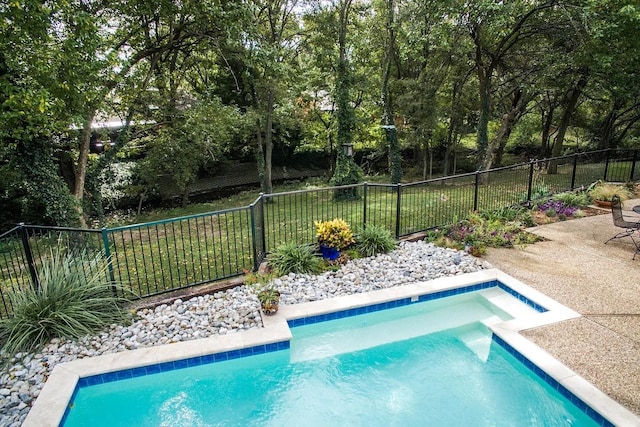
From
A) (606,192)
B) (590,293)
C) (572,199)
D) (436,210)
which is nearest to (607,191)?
(606,192)

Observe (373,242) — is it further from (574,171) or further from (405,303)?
(574,171)

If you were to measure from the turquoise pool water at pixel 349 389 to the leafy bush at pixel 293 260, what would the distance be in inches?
45.0

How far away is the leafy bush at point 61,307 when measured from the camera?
13.0 feet

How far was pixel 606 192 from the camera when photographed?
8.87m

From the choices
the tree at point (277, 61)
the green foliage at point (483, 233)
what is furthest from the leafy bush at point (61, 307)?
the tree at point (277, 61)

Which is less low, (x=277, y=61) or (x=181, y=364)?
(x=277, y=61)

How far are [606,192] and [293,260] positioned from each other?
791cm

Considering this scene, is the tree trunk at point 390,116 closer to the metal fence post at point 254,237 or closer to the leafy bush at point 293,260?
the leafy bush at point 293,260

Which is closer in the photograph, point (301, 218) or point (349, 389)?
point (349, 389)

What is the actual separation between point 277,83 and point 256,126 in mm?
→ 1884

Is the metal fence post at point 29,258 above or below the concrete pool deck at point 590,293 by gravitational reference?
above

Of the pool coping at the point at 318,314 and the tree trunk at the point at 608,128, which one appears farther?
the tree trunk at the point at 608,128

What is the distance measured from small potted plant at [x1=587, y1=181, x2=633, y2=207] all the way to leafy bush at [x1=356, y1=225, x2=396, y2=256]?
5824 millimetres

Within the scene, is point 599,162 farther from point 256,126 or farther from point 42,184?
point 42,184
